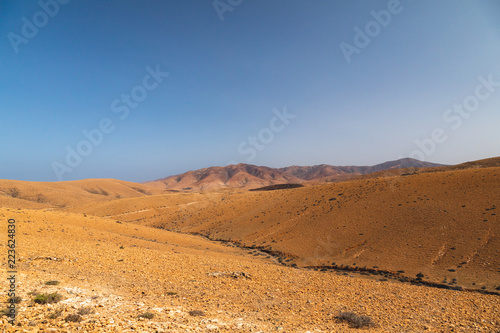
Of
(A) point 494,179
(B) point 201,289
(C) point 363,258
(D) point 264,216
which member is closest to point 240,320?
(B) point 201,289

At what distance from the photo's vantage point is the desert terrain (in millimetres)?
7039

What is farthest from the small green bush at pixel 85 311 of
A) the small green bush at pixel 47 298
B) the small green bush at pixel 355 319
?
the small green bush at pixel 355 319

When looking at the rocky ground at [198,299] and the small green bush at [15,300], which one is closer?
the rocky ground at [198,299]

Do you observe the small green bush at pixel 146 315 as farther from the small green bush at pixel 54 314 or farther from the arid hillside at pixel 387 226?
the arid hillside at pixel 387 226

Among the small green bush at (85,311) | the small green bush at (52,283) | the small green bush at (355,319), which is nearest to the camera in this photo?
the small green bush at (85,311)

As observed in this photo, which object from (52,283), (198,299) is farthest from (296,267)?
(52,283)

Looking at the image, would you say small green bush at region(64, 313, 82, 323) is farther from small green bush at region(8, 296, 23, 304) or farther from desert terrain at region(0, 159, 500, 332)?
small green bush at region(8, 296, 23, 304)

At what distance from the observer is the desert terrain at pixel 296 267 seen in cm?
704

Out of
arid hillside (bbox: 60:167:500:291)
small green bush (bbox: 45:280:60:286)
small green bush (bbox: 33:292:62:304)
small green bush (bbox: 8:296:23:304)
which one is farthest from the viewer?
arid hillside (bbox: 60:167:500:291)

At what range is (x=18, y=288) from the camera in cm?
743

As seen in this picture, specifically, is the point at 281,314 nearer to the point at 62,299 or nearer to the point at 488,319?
the point at 62,299

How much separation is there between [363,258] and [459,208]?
1214 cm

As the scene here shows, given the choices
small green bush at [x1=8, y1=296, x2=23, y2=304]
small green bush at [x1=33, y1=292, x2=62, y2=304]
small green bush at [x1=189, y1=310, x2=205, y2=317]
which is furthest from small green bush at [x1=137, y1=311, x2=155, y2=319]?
small green bush at [x1=8, y1=296, x2=23, y2=304]

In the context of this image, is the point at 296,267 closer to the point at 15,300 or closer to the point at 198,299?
the point at 198,299
